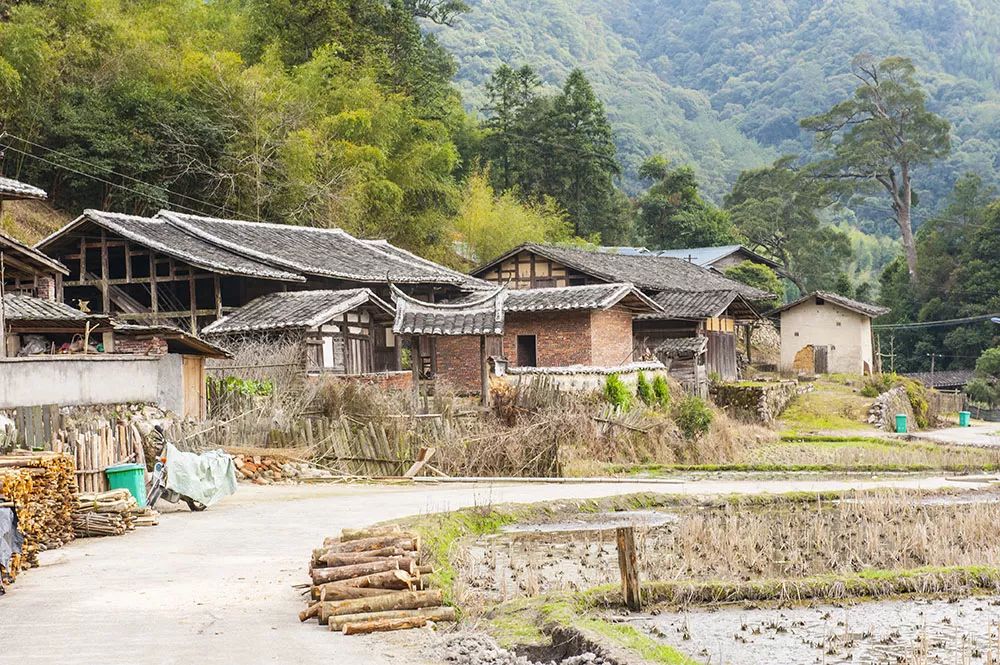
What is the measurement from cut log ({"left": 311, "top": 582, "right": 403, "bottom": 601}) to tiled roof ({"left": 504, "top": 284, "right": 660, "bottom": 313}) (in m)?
22.3

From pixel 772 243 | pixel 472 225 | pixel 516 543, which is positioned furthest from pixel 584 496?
pixel 772 243

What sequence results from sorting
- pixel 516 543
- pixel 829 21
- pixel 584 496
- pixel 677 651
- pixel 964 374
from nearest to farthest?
1. pixel 677 651
2. pixel 516 543
3. pixel 584 496
4. pixel 964 374
5. pixel 829 21

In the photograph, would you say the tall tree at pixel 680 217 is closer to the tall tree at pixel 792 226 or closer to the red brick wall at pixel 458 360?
the tall tree at pixel 792 226

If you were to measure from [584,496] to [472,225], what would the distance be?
31.0m

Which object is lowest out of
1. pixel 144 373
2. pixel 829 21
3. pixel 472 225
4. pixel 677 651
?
pixel 677 651

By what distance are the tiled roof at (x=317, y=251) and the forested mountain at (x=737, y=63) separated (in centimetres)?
6176

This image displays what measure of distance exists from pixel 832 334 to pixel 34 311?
33.8 metres

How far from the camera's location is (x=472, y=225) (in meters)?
49.4

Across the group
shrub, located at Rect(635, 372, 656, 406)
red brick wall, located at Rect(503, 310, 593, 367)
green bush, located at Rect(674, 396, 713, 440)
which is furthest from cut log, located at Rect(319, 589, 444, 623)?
red brick wall, located at Rect(503, 310, 593, 367)

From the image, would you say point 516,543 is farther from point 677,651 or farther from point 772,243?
point 772,243

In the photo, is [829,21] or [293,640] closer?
[293,640]

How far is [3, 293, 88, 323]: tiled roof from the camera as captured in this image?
2212cm

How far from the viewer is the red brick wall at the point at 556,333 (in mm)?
33156

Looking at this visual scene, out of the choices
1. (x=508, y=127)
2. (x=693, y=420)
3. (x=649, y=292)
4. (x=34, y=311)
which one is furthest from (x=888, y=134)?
(x=34, y=311)
